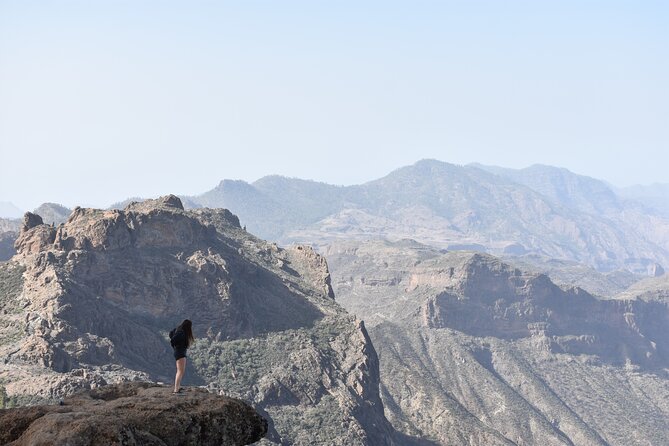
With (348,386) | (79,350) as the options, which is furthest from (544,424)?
(79,350)

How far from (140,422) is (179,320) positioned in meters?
89.1

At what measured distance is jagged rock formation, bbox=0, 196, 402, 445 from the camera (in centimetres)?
10069

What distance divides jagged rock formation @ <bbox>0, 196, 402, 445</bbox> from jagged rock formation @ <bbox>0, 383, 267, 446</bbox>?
63684 mm

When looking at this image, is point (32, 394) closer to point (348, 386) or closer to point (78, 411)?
point (348, 386)

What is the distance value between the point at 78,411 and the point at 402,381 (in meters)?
143

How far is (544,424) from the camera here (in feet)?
639

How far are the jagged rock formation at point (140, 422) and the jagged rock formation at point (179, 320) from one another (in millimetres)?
63684

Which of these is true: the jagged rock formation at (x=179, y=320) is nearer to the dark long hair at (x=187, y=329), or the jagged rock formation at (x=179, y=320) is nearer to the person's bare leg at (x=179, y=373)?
the dark long hair at (x=187, y=329)

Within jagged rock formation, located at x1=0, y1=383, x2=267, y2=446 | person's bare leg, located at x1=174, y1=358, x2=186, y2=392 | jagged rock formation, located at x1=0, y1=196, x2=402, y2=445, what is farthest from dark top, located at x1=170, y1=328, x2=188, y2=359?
jagged rock formation, located at x1=0, y1=196, x2=402, y2=445

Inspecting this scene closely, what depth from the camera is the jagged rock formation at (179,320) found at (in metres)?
101

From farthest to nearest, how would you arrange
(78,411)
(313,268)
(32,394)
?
1. (313,268)
2. (32,394)
3. (78,411)

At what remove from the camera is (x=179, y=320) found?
116 meters

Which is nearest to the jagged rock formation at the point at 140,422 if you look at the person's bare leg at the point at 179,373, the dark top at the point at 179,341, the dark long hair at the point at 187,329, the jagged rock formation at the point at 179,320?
the person's bare leg at the point at 179,373

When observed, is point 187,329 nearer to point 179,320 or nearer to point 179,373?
point 179,373
